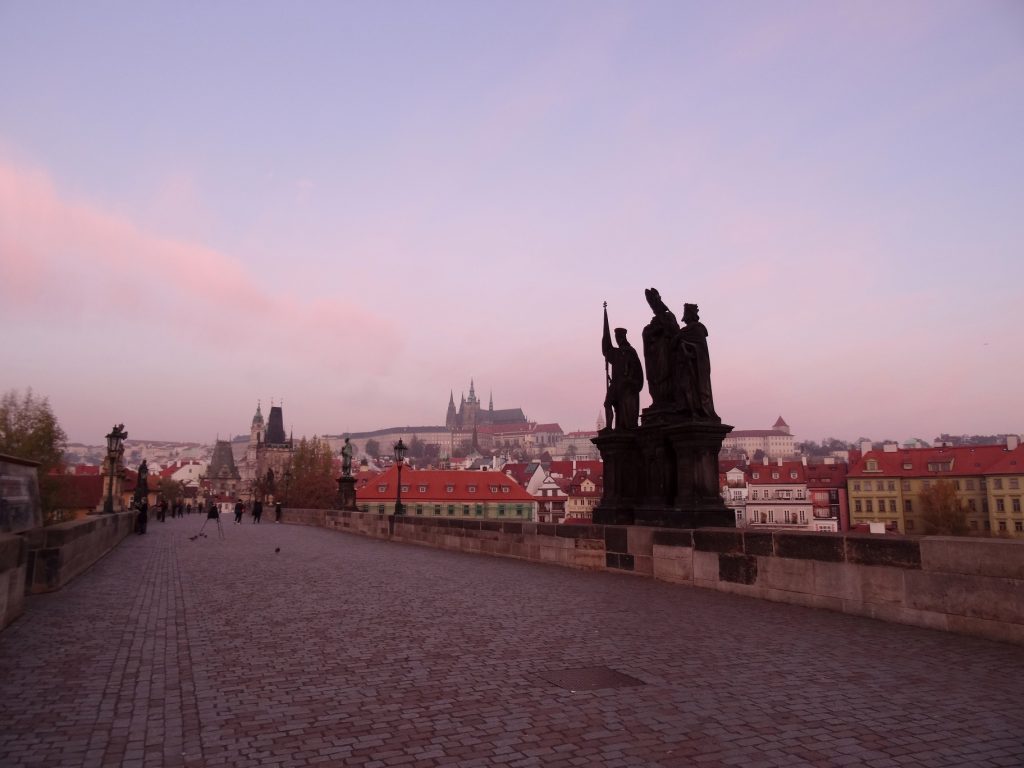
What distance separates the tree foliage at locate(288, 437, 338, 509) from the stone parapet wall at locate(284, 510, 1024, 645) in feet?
197

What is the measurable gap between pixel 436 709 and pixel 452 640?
2225 millimetres

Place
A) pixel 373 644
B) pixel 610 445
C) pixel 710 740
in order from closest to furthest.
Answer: pixel 710 740
pixel 373 644
pixel 610 445

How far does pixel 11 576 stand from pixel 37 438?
180ft

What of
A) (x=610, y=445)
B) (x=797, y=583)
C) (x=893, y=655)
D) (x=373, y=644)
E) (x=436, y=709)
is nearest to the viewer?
(x=436, y=709)

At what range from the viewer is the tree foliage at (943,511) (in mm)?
66312

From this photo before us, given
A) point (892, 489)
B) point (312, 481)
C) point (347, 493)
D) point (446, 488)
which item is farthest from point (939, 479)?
point (312, 481)

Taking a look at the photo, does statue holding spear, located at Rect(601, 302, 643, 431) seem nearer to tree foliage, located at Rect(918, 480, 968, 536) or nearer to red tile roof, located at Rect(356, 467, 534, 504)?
red tile roof, located at Rect(356, 467, 534, 504)

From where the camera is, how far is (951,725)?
4.29 metres

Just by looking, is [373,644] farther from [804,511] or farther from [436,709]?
[804,511]

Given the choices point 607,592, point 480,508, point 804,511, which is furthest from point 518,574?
point 804,511

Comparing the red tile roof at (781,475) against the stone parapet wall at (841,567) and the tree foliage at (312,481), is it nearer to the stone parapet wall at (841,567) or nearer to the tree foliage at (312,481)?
the tree foliage at (312,481)

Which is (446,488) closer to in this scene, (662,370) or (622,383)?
(622,383)

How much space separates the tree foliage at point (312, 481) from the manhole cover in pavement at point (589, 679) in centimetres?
6569

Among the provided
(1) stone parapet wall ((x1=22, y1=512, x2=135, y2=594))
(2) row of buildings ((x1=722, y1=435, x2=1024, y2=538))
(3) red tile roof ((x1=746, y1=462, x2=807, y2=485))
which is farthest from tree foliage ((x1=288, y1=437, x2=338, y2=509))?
(1) stone parapet wall ((x1=22, y1=512, x2=135, y2=594))
